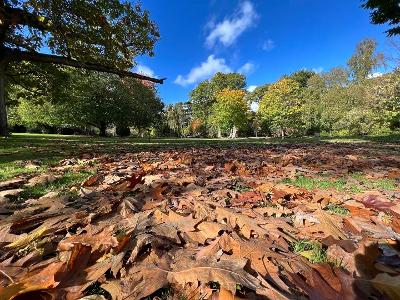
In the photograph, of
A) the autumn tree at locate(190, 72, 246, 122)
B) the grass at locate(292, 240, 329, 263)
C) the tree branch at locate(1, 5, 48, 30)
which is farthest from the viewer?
the autumn tree at locate(190, 72, 246, 122)

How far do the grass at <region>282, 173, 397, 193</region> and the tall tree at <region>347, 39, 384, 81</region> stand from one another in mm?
57090

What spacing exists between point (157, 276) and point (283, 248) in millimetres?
842

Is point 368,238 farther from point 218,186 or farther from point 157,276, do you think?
point 218,186

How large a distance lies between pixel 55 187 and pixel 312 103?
54590 millimetres

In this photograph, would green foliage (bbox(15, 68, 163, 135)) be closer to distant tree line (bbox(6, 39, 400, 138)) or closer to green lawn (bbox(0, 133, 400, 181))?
distant tree line (bbox(6, 39, 400, 138))

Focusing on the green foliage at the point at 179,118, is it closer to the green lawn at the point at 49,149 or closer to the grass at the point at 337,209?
the green lawn at the point at 49,149

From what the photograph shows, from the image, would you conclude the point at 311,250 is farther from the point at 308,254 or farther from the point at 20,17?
the point at 20,17

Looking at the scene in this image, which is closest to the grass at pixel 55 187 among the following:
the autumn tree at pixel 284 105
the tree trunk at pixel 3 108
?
the tree trunk at pixel 3 108

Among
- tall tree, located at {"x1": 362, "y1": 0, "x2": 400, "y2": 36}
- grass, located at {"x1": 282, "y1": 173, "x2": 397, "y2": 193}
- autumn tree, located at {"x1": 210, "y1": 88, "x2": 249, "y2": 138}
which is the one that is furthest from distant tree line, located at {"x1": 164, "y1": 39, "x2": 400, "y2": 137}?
grass, located at {"x1": 282, "y1": 173, "x2": 397, "y2": 193}

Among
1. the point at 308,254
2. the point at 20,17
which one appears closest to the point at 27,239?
the point at 308,254

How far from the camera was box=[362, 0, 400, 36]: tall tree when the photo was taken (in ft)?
50.5

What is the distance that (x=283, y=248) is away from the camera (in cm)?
193

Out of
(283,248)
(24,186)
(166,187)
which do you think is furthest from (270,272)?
(24,186)

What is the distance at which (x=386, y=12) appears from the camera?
15.9 metres
